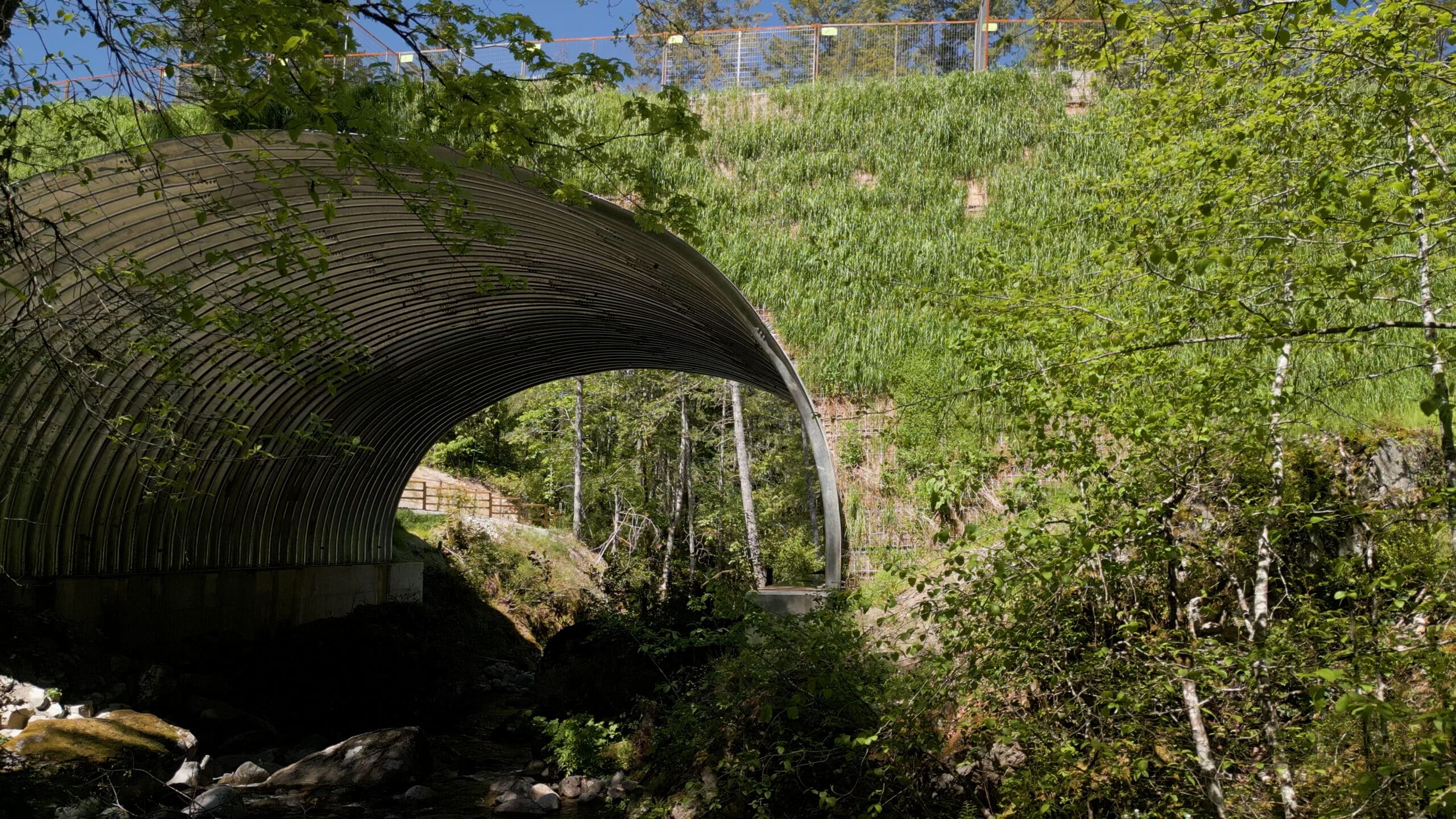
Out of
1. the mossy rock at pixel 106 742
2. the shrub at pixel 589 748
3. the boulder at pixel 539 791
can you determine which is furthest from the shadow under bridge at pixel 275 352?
the boulder at pixel 539 791

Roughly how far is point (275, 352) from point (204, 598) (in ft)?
33.4

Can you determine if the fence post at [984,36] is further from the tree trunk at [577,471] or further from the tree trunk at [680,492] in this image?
the tree trunk at [577,471]

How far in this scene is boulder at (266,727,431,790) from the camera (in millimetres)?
10609

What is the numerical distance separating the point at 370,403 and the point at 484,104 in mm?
12041

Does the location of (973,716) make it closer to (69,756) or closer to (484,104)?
(484,104)

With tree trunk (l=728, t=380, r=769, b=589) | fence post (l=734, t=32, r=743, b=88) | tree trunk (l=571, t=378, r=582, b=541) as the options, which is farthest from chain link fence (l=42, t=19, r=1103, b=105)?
tree trunk (l=571, t=378, r=582, b=541)

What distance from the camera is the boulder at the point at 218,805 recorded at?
890cm

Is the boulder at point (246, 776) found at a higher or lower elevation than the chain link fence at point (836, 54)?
lower

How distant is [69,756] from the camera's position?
366 inches

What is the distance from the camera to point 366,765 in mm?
10805

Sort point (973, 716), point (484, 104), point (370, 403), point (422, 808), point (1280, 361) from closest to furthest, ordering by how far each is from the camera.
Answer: point (484, 104), point (1280, 361), point (973, 716), point (422, 808), point (370, 403)

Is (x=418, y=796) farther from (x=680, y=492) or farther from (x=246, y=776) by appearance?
(x=680, y=492)

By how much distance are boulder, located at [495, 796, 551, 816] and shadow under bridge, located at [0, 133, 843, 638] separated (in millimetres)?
3461

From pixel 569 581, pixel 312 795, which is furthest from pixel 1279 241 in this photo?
pixel 569 581
